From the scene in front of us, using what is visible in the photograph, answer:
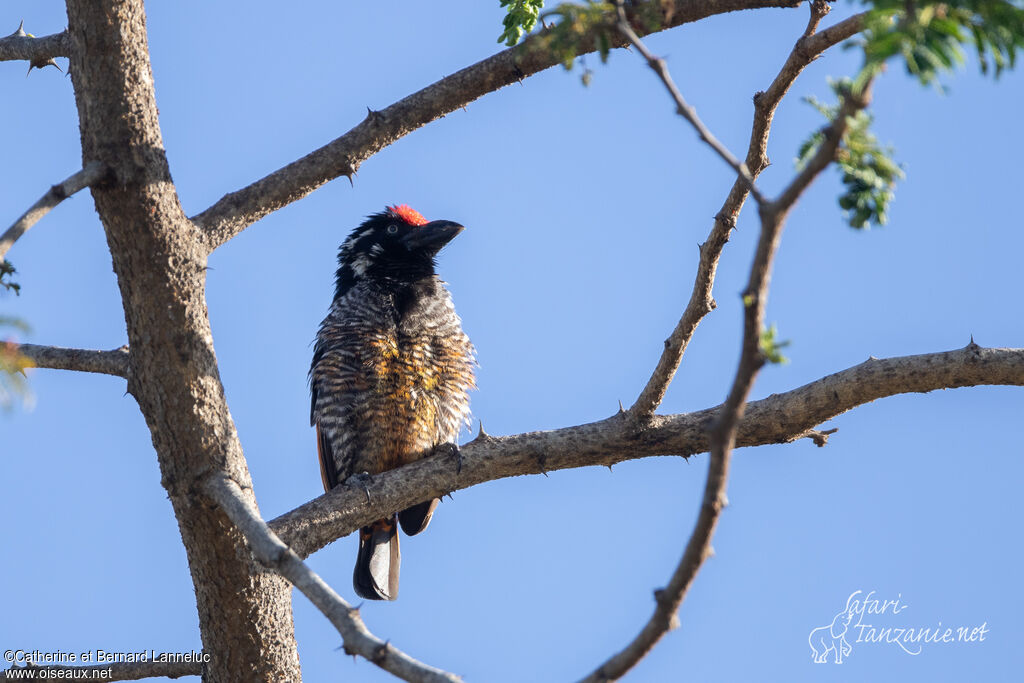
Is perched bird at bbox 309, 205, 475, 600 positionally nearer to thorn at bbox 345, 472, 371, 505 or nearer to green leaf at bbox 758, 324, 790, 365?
thorn at bbox 345, 472, 371, 505

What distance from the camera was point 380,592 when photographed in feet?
18.1

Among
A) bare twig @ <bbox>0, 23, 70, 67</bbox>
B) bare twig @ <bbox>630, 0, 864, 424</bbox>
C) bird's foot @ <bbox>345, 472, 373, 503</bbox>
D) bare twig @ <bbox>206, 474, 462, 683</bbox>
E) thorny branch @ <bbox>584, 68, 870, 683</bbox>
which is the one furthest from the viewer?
bird's foot @ <bbox>345, 472, 373, 503</bbox>

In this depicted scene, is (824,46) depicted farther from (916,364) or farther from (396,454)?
(396,454)

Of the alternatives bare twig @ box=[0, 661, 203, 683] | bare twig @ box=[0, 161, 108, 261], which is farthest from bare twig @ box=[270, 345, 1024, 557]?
bare twig @ box=[0, 161, 108, 261]

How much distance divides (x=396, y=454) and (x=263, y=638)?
1645 mm

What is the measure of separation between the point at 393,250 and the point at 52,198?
3016 mm

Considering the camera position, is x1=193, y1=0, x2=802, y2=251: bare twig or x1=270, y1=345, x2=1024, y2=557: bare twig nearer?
x1=270, y1=345, x2=1024, y2=557: bare twig

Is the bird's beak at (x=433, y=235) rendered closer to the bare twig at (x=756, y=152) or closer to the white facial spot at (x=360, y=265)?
the white facial spot at (x=360, y=265)

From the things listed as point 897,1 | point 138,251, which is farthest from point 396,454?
point 897,1

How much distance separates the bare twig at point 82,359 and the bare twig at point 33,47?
1.23m

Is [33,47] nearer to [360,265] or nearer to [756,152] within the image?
[360,265]

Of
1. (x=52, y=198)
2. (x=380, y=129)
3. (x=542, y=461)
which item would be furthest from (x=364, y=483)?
(x=52, y=198)

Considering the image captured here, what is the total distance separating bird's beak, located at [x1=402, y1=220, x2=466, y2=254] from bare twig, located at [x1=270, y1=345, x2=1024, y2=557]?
2018 millimetres

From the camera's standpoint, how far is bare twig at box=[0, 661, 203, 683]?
3902 millimetres
